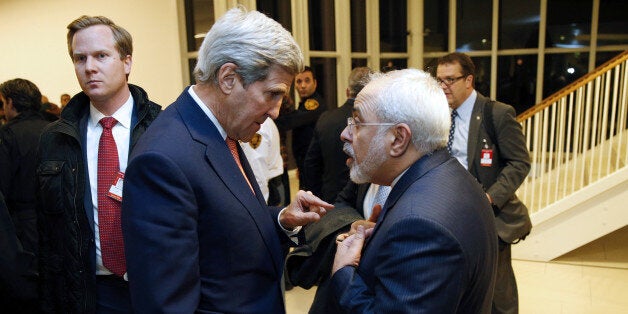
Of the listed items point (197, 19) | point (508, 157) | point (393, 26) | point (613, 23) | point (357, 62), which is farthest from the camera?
point (393, 26)

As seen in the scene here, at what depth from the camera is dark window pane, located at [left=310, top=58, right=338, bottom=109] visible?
8430mm

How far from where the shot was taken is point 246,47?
44.9 inches

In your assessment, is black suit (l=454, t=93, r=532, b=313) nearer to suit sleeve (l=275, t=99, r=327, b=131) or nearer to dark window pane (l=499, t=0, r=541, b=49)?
suit sleeve (l=275, t=99, r=327, b=131)

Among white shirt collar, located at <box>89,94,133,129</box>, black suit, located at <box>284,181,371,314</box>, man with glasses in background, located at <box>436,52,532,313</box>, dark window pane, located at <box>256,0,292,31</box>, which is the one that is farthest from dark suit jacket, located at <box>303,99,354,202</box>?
dark window pane, located at <box>256,0,292,31</box>

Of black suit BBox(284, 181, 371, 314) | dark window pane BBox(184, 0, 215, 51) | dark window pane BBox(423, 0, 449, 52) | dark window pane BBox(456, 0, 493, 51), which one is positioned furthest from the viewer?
dark window pane BBox(423, 0, 449, 52)

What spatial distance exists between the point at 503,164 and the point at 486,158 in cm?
14

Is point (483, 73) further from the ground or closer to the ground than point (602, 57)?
closer to the ground

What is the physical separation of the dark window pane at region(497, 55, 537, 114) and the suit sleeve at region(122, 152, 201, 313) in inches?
376

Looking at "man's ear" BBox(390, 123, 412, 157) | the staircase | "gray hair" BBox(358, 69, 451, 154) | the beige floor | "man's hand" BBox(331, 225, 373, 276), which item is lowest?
the beige floor

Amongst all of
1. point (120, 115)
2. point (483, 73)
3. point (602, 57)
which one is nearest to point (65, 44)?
point (120, 115)

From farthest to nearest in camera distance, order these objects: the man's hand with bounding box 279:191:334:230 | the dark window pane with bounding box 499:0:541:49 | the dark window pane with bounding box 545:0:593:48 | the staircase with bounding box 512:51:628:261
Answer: the dark window pane with bounding box 499:0:541:49
the dark window pane with bounding box 545:0:593:48
the staircase with bounding box 512:51:628:261
the man's hand with bounding box 279:191:334:230

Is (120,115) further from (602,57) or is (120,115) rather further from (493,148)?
(602,57)

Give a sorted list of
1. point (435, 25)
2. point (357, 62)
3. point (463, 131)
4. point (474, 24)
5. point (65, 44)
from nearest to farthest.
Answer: point (463, 131) → point (65, 44) → point (357, 62) → point (474, 24) → point (435, 25)

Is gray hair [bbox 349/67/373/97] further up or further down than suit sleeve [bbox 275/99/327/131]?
further up
